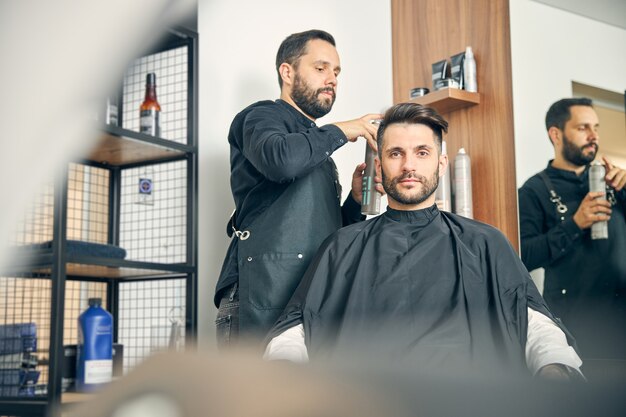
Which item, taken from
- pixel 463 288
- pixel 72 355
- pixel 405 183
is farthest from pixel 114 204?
pixel 463 288

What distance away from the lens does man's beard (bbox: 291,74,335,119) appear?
230 cm

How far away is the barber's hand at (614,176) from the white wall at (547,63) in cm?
25

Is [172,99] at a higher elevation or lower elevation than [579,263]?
higher

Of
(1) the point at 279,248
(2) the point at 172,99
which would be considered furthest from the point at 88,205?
(1) the point at 279,248

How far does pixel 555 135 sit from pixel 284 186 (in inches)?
46.1

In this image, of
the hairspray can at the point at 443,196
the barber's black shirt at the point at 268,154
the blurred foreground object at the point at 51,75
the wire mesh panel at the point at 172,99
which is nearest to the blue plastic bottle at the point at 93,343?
the barber's black shirt at the point at 268,154

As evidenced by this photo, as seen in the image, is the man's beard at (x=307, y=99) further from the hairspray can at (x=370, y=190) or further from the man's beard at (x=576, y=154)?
the man's beard at (x=576, y=154)

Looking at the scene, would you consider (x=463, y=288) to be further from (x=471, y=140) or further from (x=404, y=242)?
(x=471, y=140)

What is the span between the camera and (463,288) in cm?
193

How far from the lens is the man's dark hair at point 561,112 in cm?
262

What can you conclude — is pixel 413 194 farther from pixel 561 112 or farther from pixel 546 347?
pixel 561 112

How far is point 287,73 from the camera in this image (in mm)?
2355

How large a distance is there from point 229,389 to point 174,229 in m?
2.91

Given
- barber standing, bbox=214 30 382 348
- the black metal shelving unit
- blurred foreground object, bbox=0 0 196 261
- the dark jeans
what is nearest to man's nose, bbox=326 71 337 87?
barber standing, bbox=214 30 382 348
